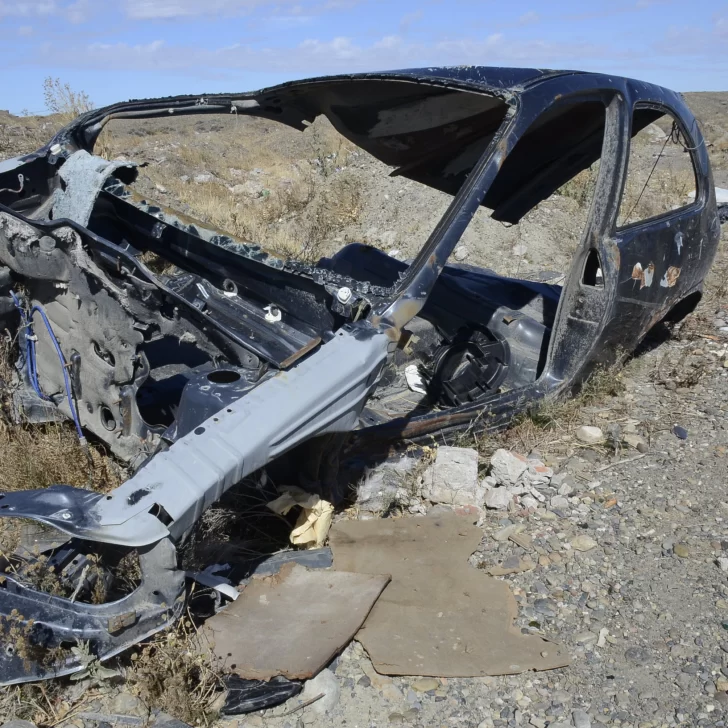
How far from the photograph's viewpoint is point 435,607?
2.72m

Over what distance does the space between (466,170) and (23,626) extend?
368 centimetres

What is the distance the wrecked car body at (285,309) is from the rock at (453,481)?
0.17 meters

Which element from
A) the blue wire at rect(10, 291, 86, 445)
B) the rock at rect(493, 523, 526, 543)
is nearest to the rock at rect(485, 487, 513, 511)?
the rock at rect(493, 523, 526, 543)

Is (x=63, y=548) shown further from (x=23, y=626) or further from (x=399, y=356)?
(x=399, y=356)

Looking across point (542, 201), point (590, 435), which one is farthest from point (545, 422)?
point (542, 201)

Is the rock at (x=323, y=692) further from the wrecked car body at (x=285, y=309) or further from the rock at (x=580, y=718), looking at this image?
the rock at (x=580, y=718)

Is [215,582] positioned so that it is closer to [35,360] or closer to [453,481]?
[453,481]

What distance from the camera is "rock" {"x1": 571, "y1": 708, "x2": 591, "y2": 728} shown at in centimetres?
226

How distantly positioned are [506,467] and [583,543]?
0.55 metres

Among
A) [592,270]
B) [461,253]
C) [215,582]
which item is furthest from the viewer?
[461,253]

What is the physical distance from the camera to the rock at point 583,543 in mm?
3137

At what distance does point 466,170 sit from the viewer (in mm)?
4695

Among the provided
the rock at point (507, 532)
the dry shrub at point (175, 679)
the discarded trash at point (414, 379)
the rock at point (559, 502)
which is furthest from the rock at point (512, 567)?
the discarded trash at point (414, 379)

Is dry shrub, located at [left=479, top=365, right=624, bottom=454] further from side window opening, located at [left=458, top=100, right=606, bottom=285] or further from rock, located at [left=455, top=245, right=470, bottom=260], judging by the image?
rock, located at [left=455, top=245, right=470, bottom=260]
